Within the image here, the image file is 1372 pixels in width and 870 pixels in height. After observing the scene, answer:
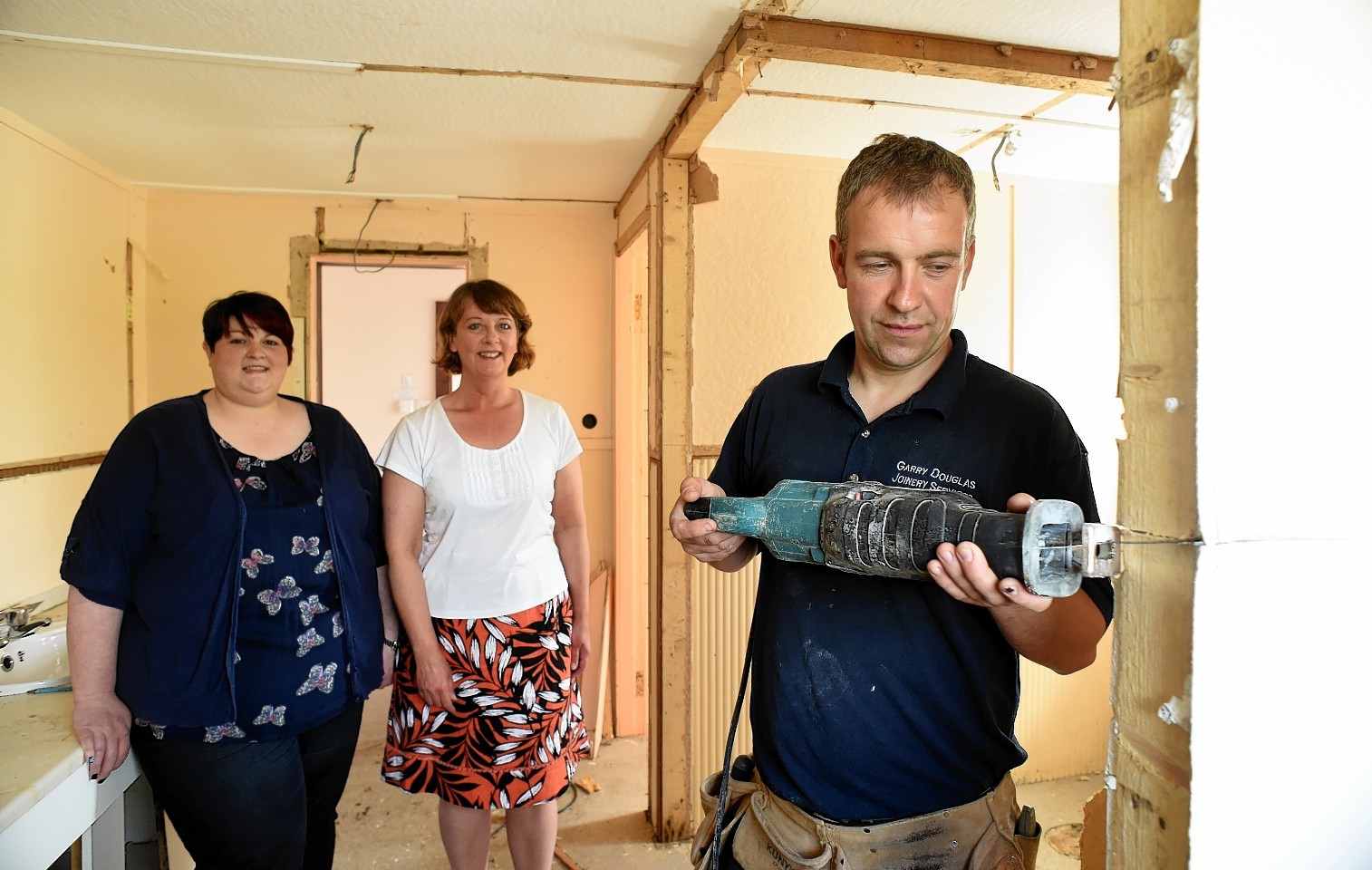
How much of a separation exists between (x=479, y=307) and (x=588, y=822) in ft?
6.28

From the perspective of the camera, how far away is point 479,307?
2.09 m

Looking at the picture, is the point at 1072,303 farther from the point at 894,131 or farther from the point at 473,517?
the point at 473,517

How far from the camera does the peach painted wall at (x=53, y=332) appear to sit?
231cm

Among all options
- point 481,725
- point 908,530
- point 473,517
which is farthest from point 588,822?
point 908,530

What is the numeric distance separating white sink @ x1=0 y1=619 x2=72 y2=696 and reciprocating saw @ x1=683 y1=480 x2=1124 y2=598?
5.68ft

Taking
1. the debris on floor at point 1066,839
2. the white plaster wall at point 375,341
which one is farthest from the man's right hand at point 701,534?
the white plaster wall at point 375,341

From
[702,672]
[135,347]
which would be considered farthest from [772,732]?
[135,347]

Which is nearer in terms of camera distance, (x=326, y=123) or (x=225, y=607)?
(x=225, y=607)

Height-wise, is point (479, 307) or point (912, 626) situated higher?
point (479, 307)

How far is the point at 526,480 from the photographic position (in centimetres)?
205

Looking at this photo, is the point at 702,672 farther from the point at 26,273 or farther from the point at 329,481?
the point at 26,273

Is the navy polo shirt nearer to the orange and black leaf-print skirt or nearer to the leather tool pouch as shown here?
the leather tool pouch

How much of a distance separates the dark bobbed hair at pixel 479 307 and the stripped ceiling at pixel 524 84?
544mm

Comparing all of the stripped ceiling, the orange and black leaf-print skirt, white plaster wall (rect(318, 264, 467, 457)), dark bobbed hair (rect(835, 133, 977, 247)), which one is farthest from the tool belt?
white plaster wall (rect(318, 264, 467, 457))
